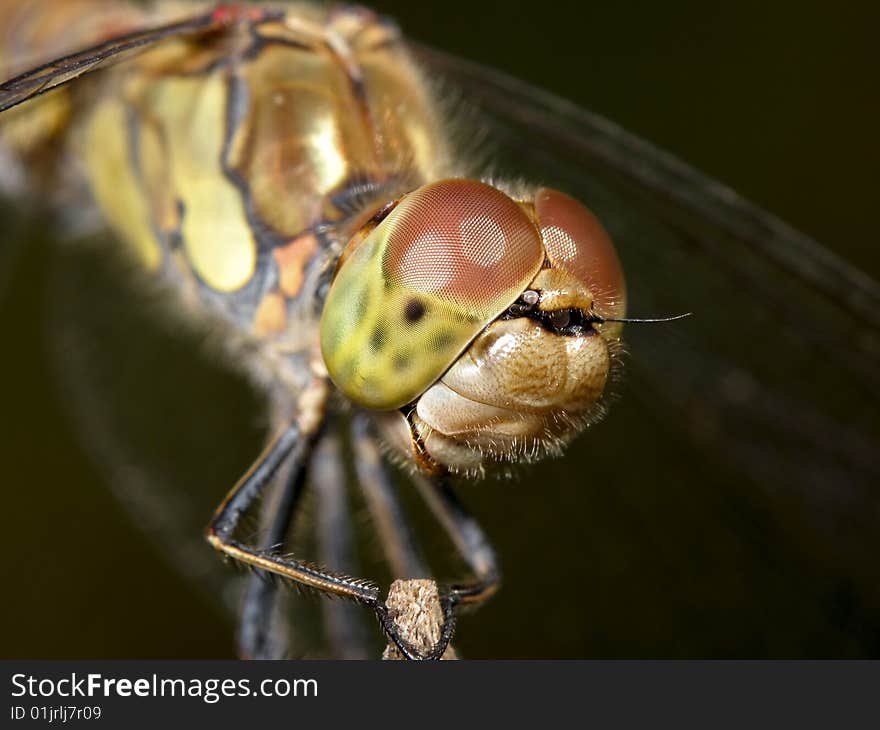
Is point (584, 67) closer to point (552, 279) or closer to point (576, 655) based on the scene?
point (576, 655)

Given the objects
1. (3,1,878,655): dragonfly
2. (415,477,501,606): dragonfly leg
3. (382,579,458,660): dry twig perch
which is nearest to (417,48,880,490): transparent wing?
(3,1,878,655): dragonfly

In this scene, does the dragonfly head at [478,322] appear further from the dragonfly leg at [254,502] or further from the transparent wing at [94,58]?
the transparent wing at [94,58]

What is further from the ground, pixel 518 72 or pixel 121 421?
pixel 518 72

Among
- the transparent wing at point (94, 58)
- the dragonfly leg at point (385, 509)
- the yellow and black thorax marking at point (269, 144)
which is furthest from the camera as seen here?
the dragonfly leg at point (385, 509)

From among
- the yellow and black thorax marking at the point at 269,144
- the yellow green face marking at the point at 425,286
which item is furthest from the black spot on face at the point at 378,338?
the yellow and black thorax marking at the point at 269,144

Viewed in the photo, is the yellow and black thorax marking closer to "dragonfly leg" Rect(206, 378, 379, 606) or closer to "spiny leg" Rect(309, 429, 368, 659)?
"dragonfly leg" Rect(206, 378, 379, 606)

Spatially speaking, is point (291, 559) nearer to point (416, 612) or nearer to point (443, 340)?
point (416, 612)

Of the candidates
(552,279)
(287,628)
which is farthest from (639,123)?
(552,279)
